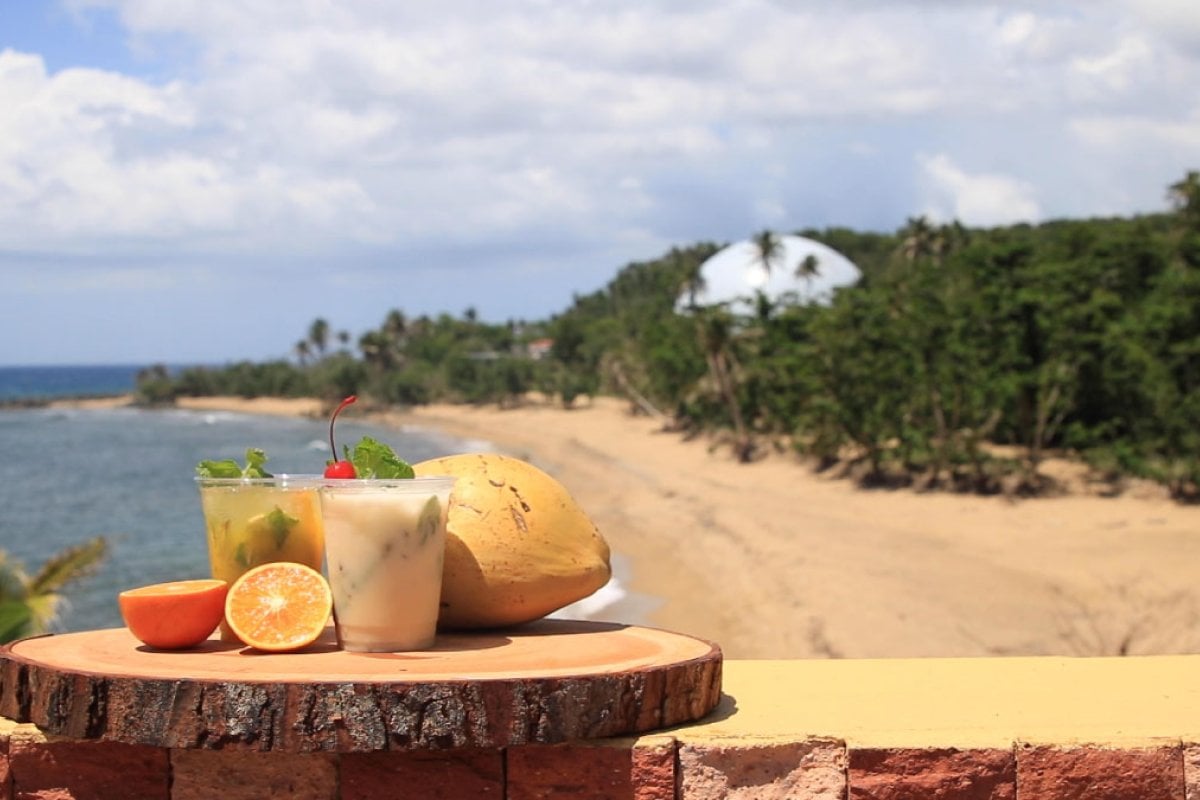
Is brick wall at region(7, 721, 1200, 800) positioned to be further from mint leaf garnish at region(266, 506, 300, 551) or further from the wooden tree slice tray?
mint leaf garnish at region(266, 506, 300, 551)

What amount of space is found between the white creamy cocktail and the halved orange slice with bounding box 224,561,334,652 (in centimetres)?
5

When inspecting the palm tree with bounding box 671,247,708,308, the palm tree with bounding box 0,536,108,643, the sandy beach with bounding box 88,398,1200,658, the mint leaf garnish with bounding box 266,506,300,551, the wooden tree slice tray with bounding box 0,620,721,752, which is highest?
the palm tree with bounding box 671,247,708,308

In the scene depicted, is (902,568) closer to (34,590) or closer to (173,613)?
(34,590)

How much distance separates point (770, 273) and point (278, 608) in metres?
49.2

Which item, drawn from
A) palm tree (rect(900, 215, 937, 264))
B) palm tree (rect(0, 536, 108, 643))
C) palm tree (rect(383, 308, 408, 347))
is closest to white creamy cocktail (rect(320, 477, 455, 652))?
palm tree (rect(0, 536, 108, 643))

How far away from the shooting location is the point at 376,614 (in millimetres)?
2846

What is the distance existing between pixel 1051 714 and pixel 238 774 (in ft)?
5.65

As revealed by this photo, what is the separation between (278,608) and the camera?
2.87 metres

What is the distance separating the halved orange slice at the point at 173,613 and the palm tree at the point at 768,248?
49135 mm

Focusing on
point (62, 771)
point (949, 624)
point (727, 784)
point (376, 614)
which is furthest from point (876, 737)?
point (949, 624)

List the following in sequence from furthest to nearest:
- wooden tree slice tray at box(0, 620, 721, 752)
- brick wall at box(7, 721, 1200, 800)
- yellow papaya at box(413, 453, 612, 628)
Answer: yellow papaya at box(413, 453, 612, 628) → brick wall at box(7, 721, 1200, 800) → wooden tree slice tray at box(0, 620, 721, 752)

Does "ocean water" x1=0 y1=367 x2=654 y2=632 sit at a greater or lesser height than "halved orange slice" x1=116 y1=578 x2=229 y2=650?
lesser

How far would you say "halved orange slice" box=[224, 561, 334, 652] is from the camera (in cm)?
285

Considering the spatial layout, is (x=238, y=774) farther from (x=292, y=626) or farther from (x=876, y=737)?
(x=876, y=737)
